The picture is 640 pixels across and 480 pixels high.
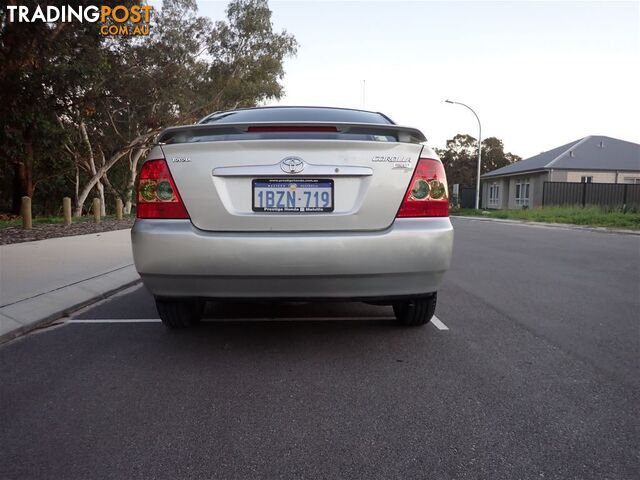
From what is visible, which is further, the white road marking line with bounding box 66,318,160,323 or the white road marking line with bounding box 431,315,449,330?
A: the white road marking line with bounding box 66,318,160,323

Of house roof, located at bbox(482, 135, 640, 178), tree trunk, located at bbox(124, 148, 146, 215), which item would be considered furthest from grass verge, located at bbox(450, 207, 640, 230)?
tree trunk, located at bbox(124, 148, 146, 215)

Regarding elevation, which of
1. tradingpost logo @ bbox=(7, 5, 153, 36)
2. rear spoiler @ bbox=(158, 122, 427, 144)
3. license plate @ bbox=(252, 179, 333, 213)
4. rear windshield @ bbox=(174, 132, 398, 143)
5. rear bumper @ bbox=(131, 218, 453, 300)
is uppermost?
tradingpost logo @ bbox=(7, 5, 153, 36)

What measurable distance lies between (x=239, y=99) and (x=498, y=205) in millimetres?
26858

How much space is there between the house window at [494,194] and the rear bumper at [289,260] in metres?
45.0

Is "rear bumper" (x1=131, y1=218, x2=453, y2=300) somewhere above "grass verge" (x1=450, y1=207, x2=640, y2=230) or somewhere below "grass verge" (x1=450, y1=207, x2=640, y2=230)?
above

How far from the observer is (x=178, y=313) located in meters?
3.71

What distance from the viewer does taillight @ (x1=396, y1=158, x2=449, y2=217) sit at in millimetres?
3062

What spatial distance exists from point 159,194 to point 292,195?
81 cm

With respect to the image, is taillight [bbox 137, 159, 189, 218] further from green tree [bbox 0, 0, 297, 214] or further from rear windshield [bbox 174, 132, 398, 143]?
green tree [bbox 0, 0, 297, 214]

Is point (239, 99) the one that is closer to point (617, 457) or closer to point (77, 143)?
point (77, 143)

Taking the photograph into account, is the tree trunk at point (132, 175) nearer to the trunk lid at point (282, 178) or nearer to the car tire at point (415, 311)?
the car tire at point (415, 311)

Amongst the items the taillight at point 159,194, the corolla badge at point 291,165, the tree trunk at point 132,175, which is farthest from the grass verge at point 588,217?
the tree trunk at point 132,175

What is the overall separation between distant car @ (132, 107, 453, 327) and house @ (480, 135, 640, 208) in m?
33.9

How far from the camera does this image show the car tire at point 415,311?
12.1ft
